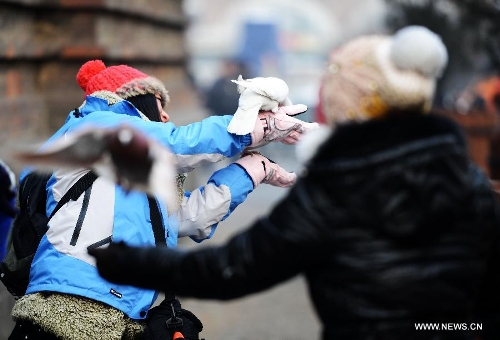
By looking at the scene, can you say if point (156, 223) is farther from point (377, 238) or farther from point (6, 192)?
point (377, 238)

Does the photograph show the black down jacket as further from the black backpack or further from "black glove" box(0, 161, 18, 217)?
"black glove" box(0, 161, 18, 217)

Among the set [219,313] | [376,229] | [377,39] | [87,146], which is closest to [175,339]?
[87,146]

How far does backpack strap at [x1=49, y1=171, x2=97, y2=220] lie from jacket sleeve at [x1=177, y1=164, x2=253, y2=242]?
16.3 inches

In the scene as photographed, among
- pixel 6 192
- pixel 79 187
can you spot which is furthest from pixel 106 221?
pixel 6 192

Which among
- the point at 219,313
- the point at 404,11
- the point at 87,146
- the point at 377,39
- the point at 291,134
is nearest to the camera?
the point at 377,39

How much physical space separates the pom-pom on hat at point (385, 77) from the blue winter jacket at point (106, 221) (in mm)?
900

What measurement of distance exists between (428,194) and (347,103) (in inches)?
13.5

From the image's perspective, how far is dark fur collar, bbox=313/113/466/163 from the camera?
226cm

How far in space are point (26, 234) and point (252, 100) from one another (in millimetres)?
1113

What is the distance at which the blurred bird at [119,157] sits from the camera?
8.05 ft

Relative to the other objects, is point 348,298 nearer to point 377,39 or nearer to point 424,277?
point 424,277

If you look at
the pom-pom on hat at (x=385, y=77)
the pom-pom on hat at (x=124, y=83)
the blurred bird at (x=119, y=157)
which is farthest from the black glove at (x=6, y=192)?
the pom-pom on hat at (x=385, y=77)

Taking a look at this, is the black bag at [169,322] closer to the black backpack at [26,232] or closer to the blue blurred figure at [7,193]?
the black backpack at [26,232]

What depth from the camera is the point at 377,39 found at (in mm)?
2385
